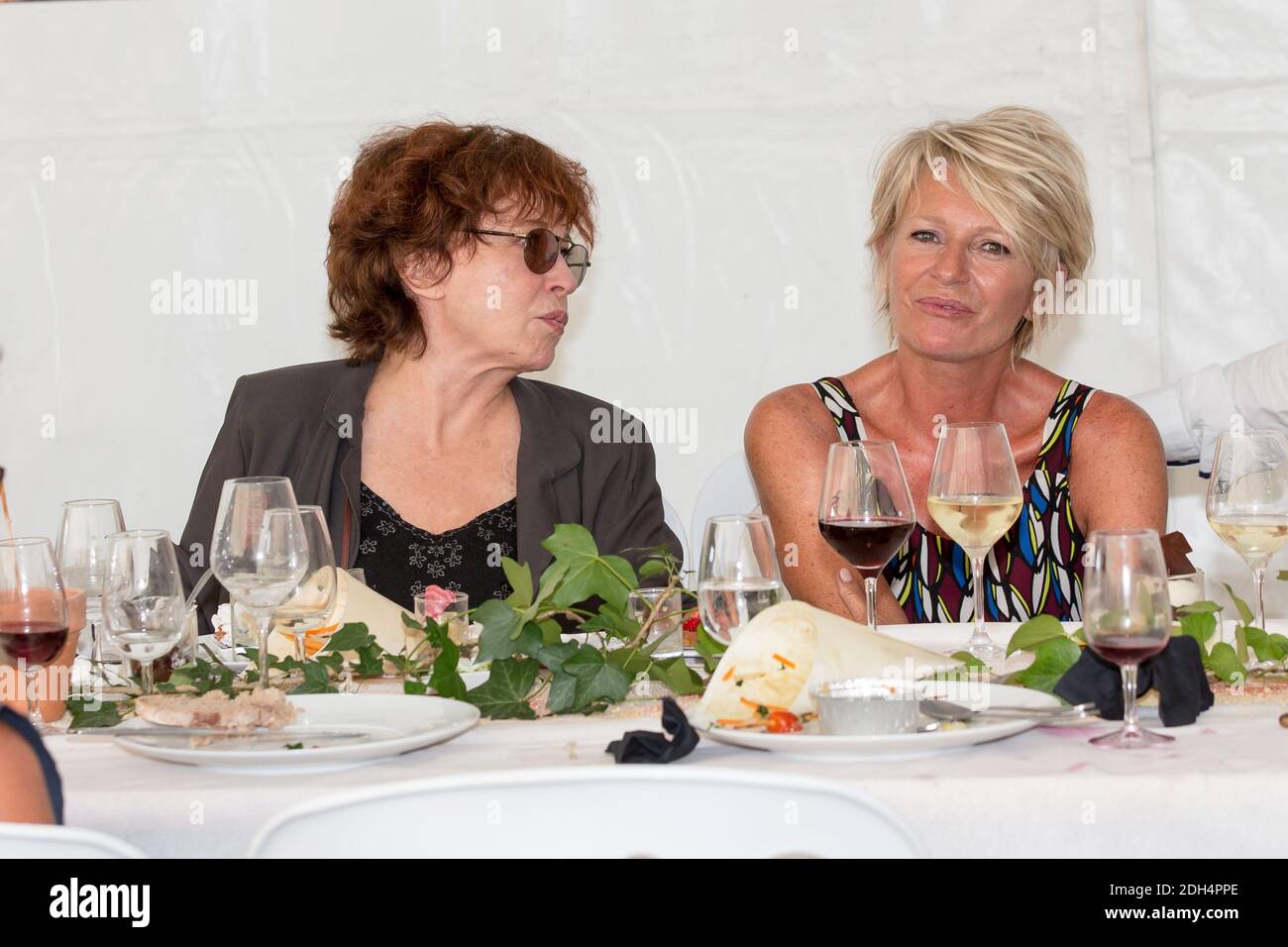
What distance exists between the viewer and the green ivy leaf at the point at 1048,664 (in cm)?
131

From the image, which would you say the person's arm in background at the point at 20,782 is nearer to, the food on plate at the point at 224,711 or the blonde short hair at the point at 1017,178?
the food on plate at the point at 224,711

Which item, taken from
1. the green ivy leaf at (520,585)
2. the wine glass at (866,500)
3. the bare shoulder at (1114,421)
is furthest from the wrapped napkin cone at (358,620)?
the bare shoulder at (1114,421)

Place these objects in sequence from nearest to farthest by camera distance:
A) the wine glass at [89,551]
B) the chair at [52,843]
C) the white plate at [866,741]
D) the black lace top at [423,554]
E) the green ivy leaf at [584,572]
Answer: the chair at [52,843], the white plate at [866,741], the green ivy leaf at [584,572], the wine glass at [89,551], the black lace top at [423,554]

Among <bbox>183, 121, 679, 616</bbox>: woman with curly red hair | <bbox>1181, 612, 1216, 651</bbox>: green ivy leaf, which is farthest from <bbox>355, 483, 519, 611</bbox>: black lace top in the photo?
<bbox>1181, 612, 1216, 651</bbox>: green ivy leaf

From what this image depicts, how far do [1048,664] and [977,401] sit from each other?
4.06 ft

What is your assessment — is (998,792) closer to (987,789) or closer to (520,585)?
(987,789)

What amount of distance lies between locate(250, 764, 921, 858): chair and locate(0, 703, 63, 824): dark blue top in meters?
0.20

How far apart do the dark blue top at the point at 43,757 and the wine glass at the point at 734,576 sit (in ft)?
2.04

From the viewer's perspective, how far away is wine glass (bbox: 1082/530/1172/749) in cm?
112

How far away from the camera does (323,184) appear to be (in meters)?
3.81

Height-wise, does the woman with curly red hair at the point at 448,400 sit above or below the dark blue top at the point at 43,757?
above

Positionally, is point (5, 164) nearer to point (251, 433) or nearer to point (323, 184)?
point (323, 184)

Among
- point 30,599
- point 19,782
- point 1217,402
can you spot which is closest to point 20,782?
point 19,782
